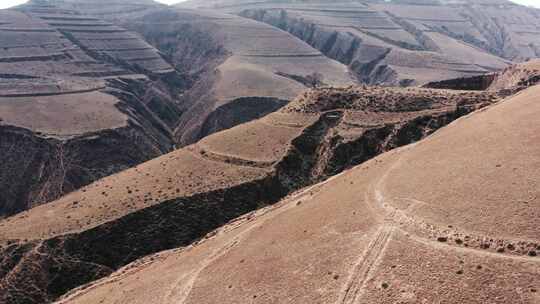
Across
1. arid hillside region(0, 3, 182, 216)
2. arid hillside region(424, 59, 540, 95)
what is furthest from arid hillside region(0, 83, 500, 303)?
arid hillside region(0, 3, 182, 216)

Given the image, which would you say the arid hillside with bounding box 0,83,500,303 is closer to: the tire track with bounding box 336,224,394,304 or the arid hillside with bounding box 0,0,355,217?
the tire track with bounding box 336,224,394,304

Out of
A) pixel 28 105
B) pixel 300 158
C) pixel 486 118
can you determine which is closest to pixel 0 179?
pixel 28 105

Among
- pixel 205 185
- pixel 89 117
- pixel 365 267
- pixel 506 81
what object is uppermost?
pixel 506 81

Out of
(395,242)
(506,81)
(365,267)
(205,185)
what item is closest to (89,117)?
(205,185)

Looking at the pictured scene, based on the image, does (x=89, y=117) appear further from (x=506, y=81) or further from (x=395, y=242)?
(x=395, y=242)

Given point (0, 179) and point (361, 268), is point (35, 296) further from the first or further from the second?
point (0, 179)

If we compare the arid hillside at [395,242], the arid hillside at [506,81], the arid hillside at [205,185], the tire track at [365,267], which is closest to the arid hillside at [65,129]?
the arid hillside at [205,185]
